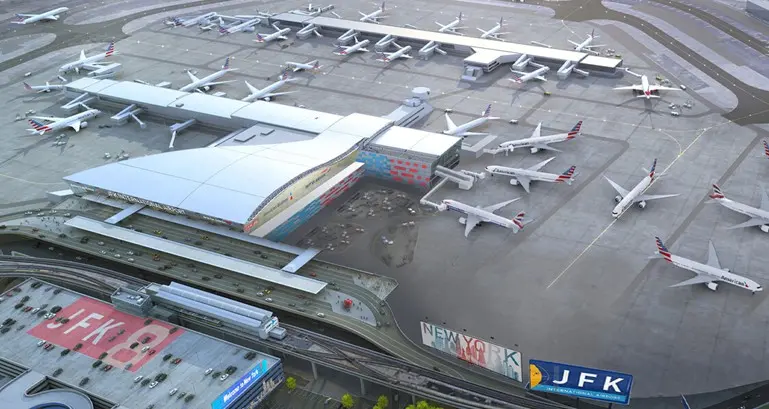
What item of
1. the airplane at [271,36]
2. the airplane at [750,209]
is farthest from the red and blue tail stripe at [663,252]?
the airplane at [271,36]

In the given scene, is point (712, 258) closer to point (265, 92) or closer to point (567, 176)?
point (567, 176)

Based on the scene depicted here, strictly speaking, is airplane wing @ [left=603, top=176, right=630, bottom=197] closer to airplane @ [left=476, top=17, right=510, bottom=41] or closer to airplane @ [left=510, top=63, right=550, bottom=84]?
airplane @ [left=510, top=63, right=550, bottom=84]

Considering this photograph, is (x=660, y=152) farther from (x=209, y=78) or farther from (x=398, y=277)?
(x=209, y=78)

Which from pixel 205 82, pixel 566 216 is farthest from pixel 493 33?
pixel 566 216

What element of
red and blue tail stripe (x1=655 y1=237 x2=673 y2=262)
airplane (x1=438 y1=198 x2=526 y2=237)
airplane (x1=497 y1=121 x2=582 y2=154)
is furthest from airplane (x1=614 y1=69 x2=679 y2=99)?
red and blue tail stripe (x1=655 y1=237 x2=673 y2=262)

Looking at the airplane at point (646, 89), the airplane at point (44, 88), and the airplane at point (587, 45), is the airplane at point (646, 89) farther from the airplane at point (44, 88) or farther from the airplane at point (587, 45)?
the airplane at point (44, 88)
